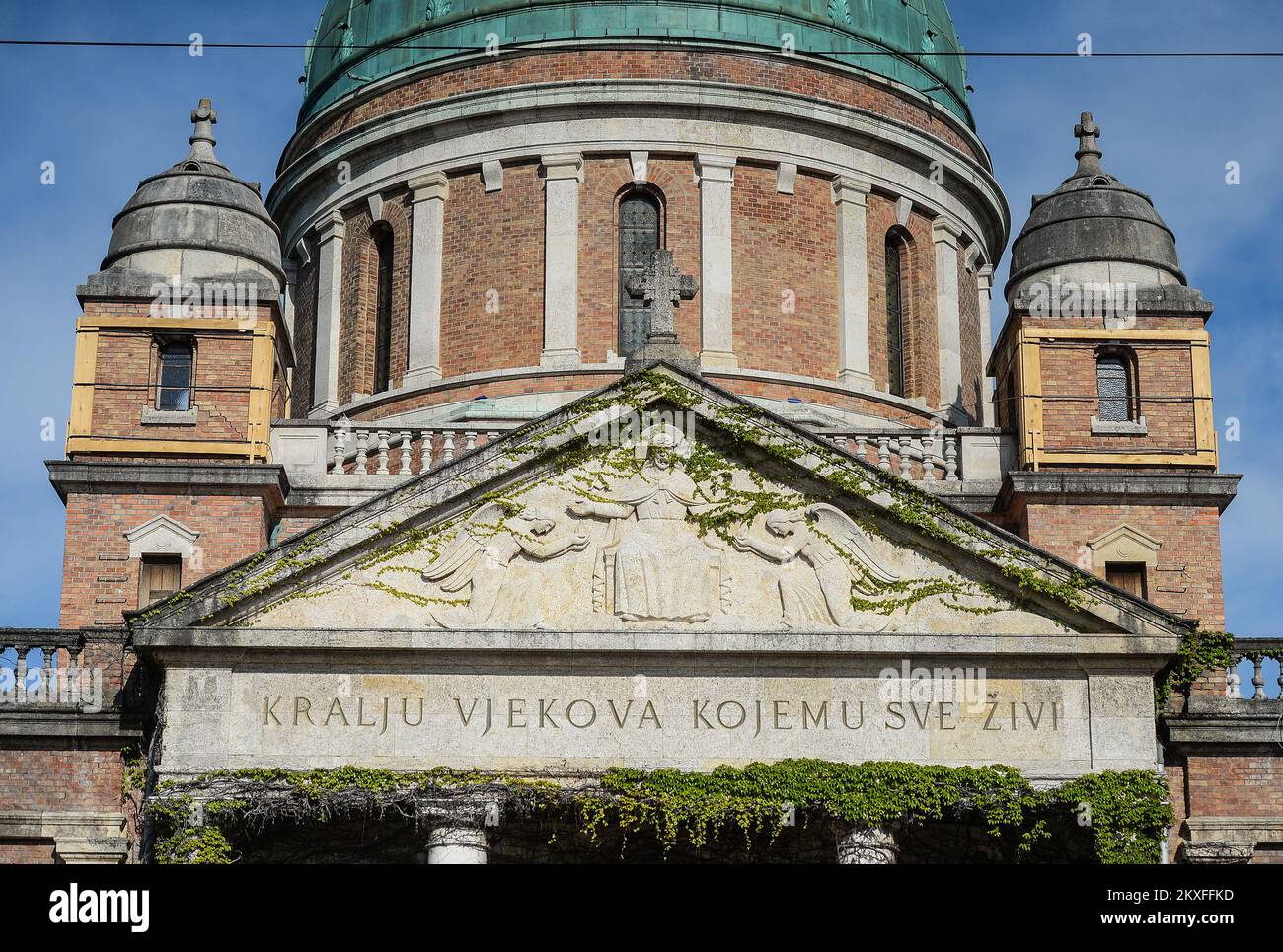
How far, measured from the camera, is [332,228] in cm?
4231

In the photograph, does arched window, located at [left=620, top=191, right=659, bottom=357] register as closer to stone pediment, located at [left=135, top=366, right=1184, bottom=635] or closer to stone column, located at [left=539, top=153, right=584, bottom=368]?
stone column, located at [left=539, top=153, right=584, bottom=368]

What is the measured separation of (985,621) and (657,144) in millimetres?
15060

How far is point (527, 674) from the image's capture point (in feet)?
90.4

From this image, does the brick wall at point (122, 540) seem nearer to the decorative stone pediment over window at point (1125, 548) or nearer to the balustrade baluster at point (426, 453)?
the balustrade baluster at point (426, 453)

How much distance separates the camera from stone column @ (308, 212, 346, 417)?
135ft

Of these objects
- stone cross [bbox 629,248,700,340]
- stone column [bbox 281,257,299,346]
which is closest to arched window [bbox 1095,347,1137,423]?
stone cross [bbox 629,248,700,340]

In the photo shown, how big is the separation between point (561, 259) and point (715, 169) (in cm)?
298

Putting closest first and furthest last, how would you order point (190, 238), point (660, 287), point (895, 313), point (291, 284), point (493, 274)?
point (660, 287) < point (190, 238) < point (493, 274) < point (895, 313) < point (291, 284)

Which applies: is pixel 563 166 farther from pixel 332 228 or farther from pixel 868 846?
pixel 868 846

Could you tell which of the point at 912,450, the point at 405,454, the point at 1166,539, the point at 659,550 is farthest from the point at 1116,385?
the point at 405,454
